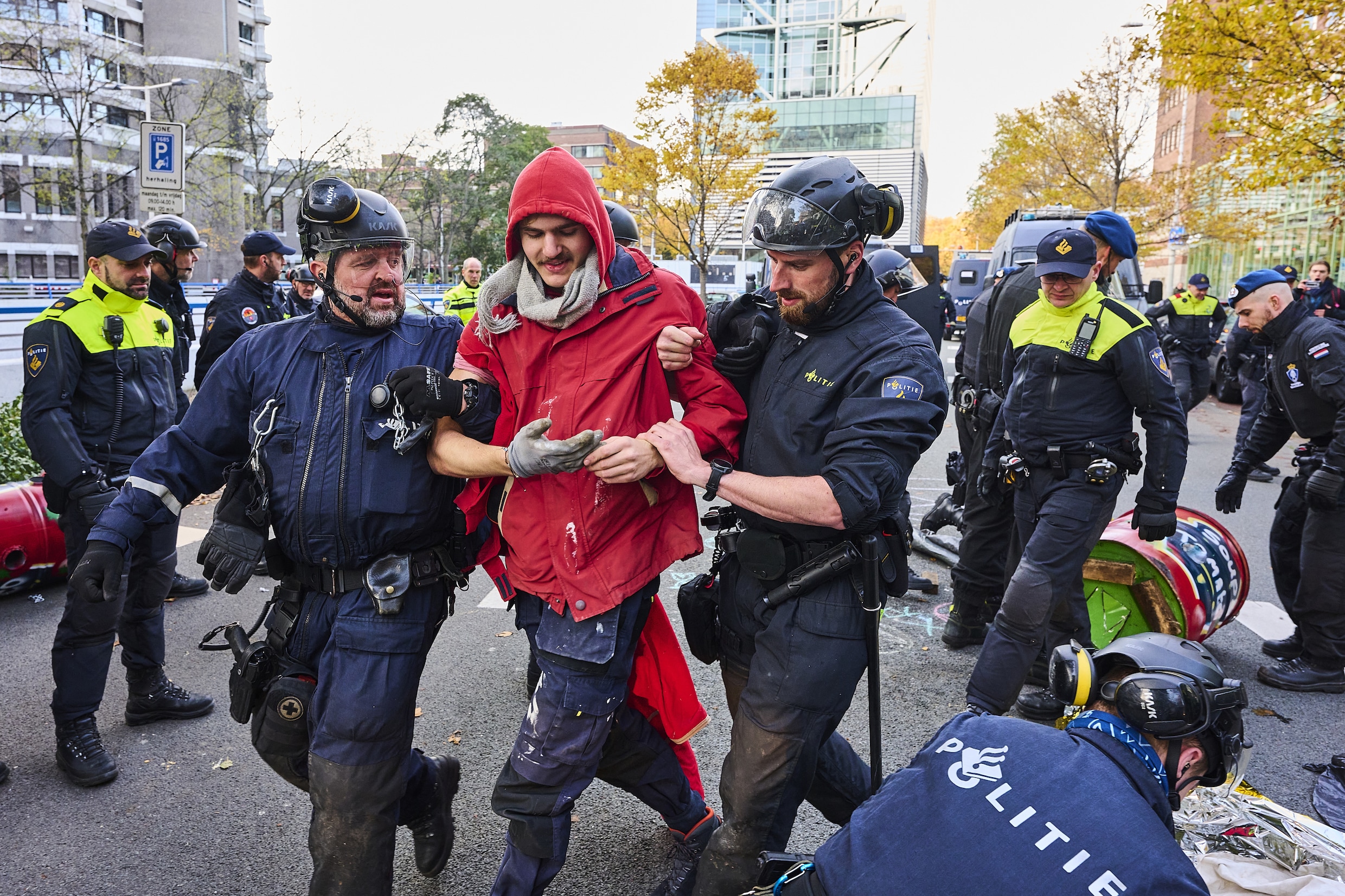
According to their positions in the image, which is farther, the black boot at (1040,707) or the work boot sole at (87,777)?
the black boot at (1040,707)

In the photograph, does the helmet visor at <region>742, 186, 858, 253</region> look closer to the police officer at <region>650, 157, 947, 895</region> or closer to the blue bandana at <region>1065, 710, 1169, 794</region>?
the police officer at <region>650, 157, 947, 895</region>

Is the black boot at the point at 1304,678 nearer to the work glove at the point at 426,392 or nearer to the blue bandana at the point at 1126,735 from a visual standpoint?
the blue bandana at the point at 1126,735

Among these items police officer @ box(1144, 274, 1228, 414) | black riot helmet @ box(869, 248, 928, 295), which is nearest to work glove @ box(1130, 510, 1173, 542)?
black riot helmet @ box(869, 248, 928, 295)

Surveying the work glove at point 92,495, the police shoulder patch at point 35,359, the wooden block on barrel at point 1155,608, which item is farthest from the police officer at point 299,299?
the wooden block on barrel at point 1155,608

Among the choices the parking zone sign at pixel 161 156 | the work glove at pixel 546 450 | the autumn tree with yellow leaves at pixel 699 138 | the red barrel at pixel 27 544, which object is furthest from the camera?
the autumn tree with yellow leaves at pixel 699 138

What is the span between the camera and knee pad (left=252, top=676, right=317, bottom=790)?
261cm

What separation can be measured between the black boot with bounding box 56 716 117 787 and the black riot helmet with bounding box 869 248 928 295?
527cm

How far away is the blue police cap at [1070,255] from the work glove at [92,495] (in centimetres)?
438

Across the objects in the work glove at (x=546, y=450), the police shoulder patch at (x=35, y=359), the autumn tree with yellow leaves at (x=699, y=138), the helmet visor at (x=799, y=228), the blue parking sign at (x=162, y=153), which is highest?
the autumn tree with yellow leaves at (x=699, y=138)

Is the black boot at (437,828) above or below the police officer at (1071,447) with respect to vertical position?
below

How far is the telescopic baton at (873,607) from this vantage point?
247cm

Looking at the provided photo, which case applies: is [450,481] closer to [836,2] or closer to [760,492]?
[760,492]

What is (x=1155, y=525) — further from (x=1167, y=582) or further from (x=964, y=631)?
(x=964, y=631)

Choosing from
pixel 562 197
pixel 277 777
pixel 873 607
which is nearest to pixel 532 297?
pixel 562 197
